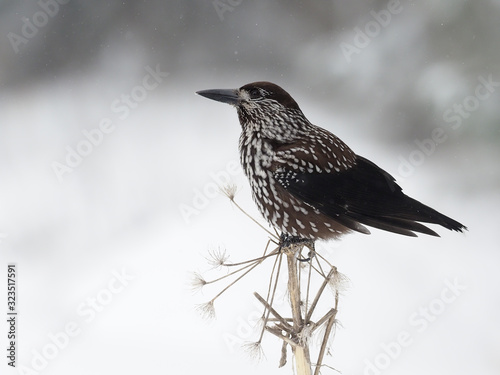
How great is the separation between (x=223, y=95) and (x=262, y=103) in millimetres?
79

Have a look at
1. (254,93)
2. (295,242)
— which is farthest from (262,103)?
(295,242)

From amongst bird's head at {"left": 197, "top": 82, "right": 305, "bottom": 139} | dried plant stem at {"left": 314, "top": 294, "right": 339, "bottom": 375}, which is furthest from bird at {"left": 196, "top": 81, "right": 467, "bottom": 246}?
dried plant stem at {"left": 314, "top": 294, "right": 339, "bottom": 375}

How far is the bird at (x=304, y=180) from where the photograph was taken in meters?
1.23

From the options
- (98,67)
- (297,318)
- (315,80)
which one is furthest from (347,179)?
(98,67)

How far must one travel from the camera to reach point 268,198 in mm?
1269

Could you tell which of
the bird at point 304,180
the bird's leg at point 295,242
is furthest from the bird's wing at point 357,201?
the bird's leg at point 295,242

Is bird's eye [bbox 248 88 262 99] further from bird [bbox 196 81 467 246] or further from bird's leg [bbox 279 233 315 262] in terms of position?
bird's leg [bbox 279 233 315 262]

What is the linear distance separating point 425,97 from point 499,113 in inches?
9.5

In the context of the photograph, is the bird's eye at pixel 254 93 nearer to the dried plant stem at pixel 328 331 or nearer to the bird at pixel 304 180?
the bird at pixel 304 180

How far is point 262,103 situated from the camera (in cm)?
128

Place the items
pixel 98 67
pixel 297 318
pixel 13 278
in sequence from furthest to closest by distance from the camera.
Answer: pixel 98 67 < pixel 13 278 < pixel 297 318

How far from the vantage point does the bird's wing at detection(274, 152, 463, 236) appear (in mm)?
1206

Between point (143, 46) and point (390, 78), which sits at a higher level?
point (390, 78)

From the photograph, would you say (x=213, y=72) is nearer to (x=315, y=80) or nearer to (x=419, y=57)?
(x=315, y=80)
